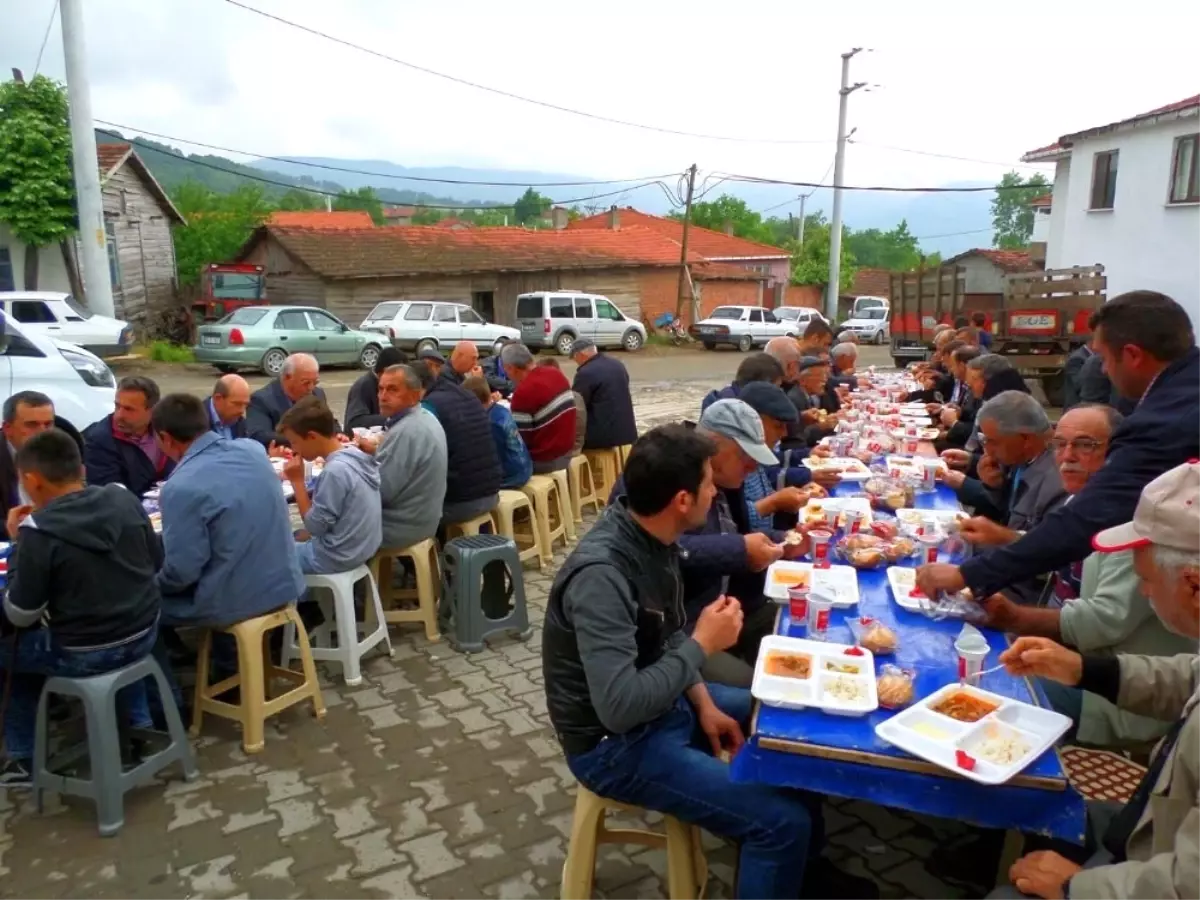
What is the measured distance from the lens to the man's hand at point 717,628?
2602 millimetres

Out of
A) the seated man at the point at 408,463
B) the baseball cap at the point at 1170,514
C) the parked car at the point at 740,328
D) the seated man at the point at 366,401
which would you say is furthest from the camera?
the parked car at the point at 740,328

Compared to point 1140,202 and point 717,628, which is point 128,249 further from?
point 717,628

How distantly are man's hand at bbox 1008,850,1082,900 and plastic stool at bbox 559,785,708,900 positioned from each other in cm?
97

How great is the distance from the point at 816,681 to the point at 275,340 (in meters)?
17.2

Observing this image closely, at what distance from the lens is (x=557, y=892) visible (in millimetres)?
3084

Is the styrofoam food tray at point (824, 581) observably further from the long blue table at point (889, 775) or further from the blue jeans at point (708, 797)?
the blue jeans at point (708, 797)

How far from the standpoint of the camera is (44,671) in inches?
139

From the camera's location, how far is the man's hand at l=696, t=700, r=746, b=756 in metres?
2.84

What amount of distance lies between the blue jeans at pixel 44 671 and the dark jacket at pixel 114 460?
1.44m

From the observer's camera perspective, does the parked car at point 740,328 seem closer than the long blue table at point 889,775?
No

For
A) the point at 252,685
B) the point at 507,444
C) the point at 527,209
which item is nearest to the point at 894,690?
the point at 252,685

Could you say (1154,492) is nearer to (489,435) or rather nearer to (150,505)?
(489,435)

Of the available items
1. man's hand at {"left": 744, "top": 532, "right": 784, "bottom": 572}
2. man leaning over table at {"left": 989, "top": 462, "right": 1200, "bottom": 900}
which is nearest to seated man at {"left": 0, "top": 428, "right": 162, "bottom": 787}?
man's hand at {"left": 744, "top": 532, "right": 784, "bottom": 572}

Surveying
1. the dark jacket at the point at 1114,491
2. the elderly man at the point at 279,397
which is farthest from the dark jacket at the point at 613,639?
the elderly man at the point at 279,397
